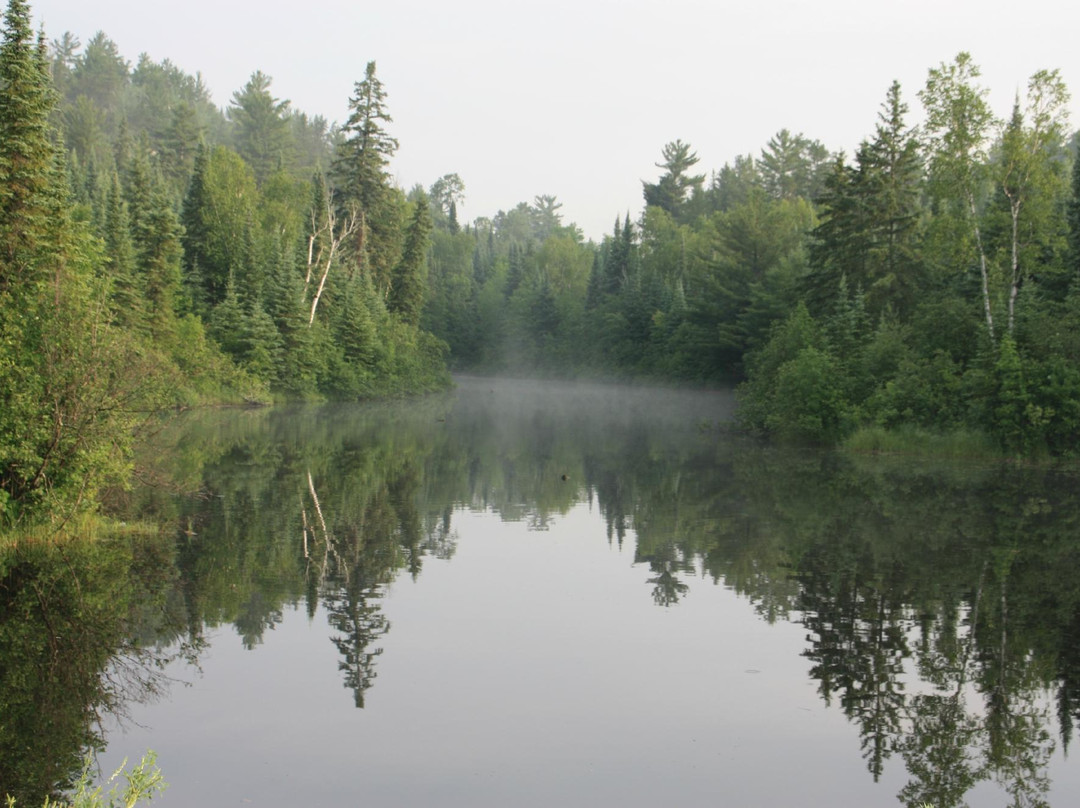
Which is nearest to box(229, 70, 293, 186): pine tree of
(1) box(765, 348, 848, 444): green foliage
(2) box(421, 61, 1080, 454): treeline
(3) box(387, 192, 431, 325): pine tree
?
(3) box(387, 192, 431, 325): pine tree

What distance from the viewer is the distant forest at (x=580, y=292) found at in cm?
1654

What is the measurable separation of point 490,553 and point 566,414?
36.5 meters

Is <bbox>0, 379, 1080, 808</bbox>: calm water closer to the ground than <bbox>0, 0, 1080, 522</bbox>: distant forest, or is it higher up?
closer to the ground

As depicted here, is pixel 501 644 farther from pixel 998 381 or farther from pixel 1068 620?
pixel 998 381

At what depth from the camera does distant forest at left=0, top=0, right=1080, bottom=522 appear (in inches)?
651

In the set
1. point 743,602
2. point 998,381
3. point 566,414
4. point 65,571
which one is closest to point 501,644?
point 743,602

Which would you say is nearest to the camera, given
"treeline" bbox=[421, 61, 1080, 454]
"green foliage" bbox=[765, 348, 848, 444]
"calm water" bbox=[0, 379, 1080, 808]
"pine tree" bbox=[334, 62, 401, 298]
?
"calm water" bbox=[0, 379, 1080, 808]

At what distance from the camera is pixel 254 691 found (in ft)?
33.6

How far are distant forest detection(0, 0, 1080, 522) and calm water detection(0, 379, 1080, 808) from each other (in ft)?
12.2

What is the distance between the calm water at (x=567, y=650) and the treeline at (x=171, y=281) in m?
2.44

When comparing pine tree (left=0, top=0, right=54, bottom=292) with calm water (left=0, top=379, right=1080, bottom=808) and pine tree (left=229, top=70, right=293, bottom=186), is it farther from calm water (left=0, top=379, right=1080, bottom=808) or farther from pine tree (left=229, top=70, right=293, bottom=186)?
pine tree (left=229, top=70, right=293, bottom=186)

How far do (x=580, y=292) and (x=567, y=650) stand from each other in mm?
104228

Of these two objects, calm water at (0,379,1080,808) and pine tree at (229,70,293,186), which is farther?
pine tree at (229,70,293,186)

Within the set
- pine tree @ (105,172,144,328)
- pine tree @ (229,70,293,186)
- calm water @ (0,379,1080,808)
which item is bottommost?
calm water @ (0,379,1080,808)
